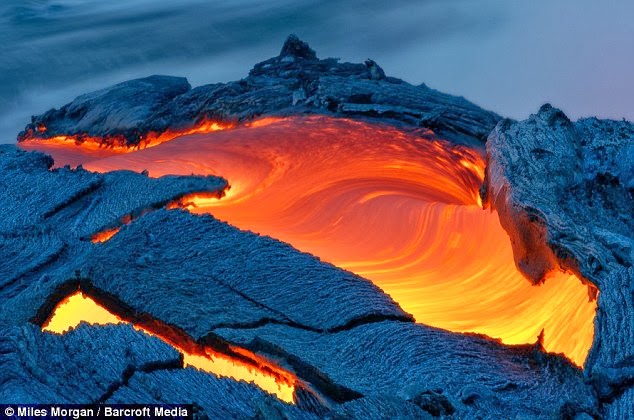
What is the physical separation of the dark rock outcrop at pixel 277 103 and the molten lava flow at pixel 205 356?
8.79 ft

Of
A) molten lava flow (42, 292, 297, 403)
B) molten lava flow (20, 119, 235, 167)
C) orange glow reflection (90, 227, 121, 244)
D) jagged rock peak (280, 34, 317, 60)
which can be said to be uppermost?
jagged rock peak (280, 34, 317, 60)

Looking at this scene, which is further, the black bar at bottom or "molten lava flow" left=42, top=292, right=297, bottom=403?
"molten lava flow" left=42, top=292, right=297, bottom=403

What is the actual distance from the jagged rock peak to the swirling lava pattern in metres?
1.30

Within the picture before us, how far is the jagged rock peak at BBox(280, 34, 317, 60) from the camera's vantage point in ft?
22.9

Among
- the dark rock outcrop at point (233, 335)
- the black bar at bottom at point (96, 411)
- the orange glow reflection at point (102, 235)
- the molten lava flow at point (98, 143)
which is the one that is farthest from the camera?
the molten lava flow at point (98, 143)

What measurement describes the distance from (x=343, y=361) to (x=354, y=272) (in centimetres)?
92

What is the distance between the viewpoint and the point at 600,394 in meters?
2.74

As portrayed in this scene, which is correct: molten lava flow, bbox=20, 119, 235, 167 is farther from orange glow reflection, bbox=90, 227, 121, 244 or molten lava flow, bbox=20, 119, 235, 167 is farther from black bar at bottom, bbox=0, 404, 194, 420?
black bar at bottom, bbox=0, 404, 194, 420

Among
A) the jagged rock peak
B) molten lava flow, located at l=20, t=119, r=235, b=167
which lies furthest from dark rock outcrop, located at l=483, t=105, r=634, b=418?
the jagged rock peak

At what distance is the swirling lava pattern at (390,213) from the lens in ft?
11.6

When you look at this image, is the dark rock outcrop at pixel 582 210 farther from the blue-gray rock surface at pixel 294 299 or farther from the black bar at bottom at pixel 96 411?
the black bar at bottom at pixel 96 411

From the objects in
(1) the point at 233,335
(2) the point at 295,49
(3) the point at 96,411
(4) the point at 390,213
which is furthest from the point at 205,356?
(2) the point at 295,49

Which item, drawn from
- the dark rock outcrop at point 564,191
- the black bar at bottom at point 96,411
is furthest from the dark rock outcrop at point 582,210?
the black bar at bottom at point 96,411

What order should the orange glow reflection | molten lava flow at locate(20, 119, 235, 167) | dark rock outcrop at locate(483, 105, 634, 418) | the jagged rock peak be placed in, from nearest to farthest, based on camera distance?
dark rock outcrop at locate(483, 105, 634, 418)
the orange glow reflection
molten lava flow at locate(20, 119, 235, 167)
the jagged rock peak
